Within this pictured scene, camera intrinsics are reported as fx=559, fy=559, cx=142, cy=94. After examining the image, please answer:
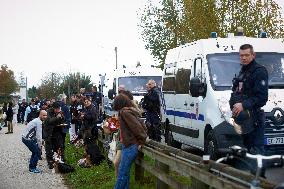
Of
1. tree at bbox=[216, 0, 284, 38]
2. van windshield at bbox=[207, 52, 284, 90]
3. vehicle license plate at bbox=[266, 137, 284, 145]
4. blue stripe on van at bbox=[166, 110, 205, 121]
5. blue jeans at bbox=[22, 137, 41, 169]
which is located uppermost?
tree at bbox=[216, 0, 284, 38]

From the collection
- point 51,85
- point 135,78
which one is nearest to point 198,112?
point 135,78

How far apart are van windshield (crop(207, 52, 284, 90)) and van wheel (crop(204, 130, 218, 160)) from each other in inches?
36.8

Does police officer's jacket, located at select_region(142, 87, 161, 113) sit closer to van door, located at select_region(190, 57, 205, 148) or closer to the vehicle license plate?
van door, located at select_region(190, 57, 205, 148)

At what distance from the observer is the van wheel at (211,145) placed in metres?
10.5

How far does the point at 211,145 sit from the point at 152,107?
3978 mm

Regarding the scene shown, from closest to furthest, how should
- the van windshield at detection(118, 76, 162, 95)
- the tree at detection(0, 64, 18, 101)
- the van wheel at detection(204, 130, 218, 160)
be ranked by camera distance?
the van wheel at detection(204, 130, 218, 160), the van windshield at detection(118, 76, 162, 95), the tree at detection(0, 64, 18, 101)

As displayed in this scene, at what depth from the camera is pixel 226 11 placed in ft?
86.2

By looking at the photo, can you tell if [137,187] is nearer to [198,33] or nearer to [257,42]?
[257,42]

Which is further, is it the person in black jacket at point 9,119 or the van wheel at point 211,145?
the person in black jacket at point 9,119

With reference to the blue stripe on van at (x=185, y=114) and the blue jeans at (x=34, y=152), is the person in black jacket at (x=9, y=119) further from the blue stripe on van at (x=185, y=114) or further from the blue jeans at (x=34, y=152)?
→ the blue stripe on van at (x=185, y=114)

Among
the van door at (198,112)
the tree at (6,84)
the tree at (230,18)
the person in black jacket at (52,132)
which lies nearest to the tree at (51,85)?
the tree at (6,84)

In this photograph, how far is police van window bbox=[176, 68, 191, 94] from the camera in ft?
41.9

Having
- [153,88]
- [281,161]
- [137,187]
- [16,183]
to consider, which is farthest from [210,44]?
[281,161]

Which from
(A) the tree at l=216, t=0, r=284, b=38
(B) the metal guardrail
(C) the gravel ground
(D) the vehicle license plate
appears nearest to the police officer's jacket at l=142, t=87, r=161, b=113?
(C) the gravel ground
